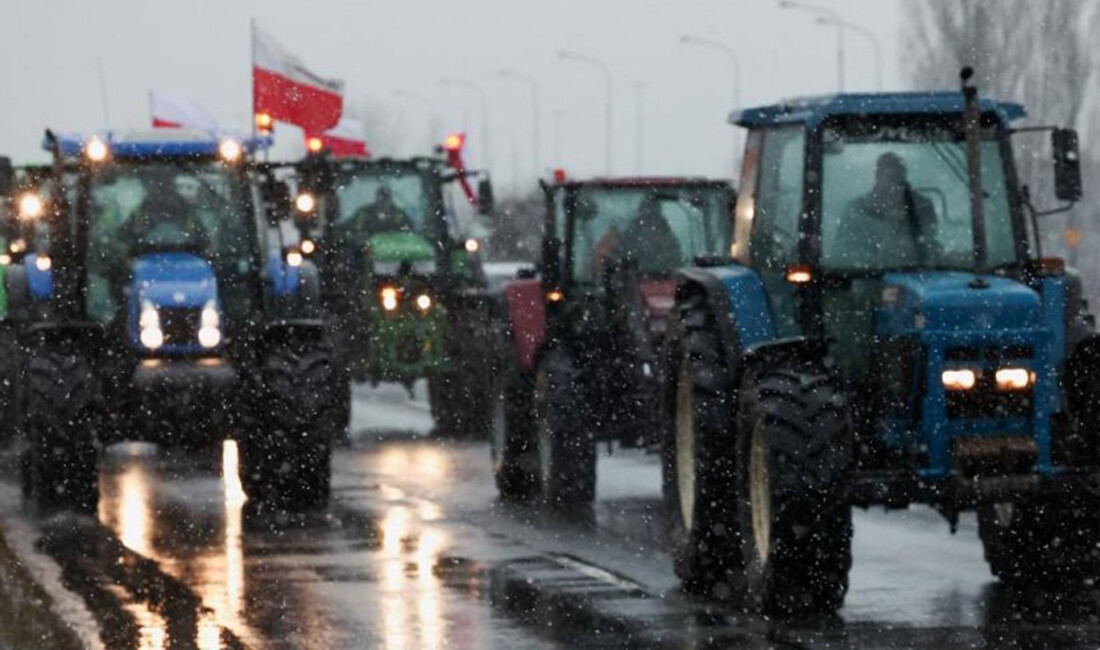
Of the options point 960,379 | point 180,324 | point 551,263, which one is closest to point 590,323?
point 551,263

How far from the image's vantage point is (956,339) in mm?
13000

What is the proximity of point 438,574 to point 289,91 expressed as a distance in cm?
1906

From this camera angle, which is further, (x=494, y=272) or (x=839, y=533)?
(x=494, y=272)

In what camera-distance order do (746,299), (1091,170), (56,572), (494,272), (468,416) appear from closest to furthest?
1. (746,299)
2. (56,572)
3. (468,416)
4. (494,272)
5. (1091,170)

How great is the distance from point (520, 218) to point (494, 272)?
17787 millimetres

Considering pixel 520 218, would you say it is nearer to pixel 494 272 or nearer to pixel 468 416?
pixel 494 272

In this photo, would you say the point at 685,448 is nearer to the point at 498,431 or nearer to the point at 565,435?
the point at 565,435

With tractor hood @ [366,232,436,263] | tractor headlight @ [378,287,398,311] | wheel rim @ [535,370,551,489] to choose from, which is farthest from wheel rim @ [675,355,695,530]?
tractor hood @ [366,232,436,263]

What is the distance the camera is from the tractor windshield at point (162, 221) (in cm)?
1967

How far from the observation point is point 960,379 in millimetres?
13055

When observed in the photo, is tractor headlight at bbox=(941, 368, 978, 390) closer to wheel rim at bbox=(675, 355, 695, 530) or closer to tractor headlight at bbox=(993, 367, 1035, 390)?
tractor headlight at bbox=(993, 367, 1035, 390)

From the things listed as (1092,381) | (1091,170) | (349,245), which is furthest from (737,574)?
(1091,170)

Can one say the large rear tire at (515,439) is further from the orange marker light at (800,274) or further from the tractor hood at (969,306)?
the tractor hood at (969,306)

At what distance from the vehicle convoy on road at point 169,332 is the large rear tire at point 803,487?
22.0 feet
